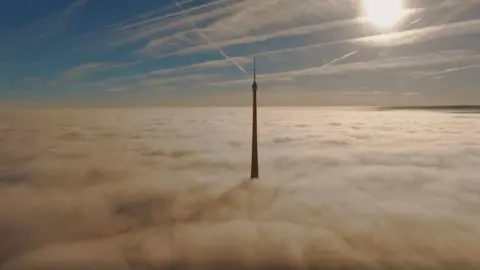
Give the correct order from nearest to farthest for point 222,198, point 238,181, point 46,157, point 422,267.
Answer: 1. point 422,267
2. point 222,198
3. point 238,181
4. point 46,157

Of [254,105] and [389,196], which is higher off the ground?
[254,105]

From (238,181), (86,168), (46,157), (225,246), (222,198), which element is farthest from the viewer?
(46,157)

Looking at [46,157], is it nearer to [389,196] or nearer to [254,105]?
[254,105]

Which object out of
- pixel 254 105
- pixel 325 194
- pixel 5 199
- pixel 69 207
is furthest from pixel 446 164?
pixel 5 199

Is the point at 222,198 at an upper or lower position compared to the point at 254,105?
lower

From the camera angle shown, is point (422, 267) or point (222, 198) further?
point (222, 198)

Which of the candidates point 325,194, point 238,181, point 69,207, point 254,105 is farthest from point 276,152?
point 69,207

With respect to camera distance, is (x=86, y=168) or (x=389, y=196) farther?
(x=86, y=168)

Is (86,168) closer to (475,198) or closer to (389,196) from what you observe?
(389,196)

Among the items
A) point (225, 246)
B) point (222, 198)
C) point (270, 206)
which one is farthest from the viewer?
point (222, 198)
